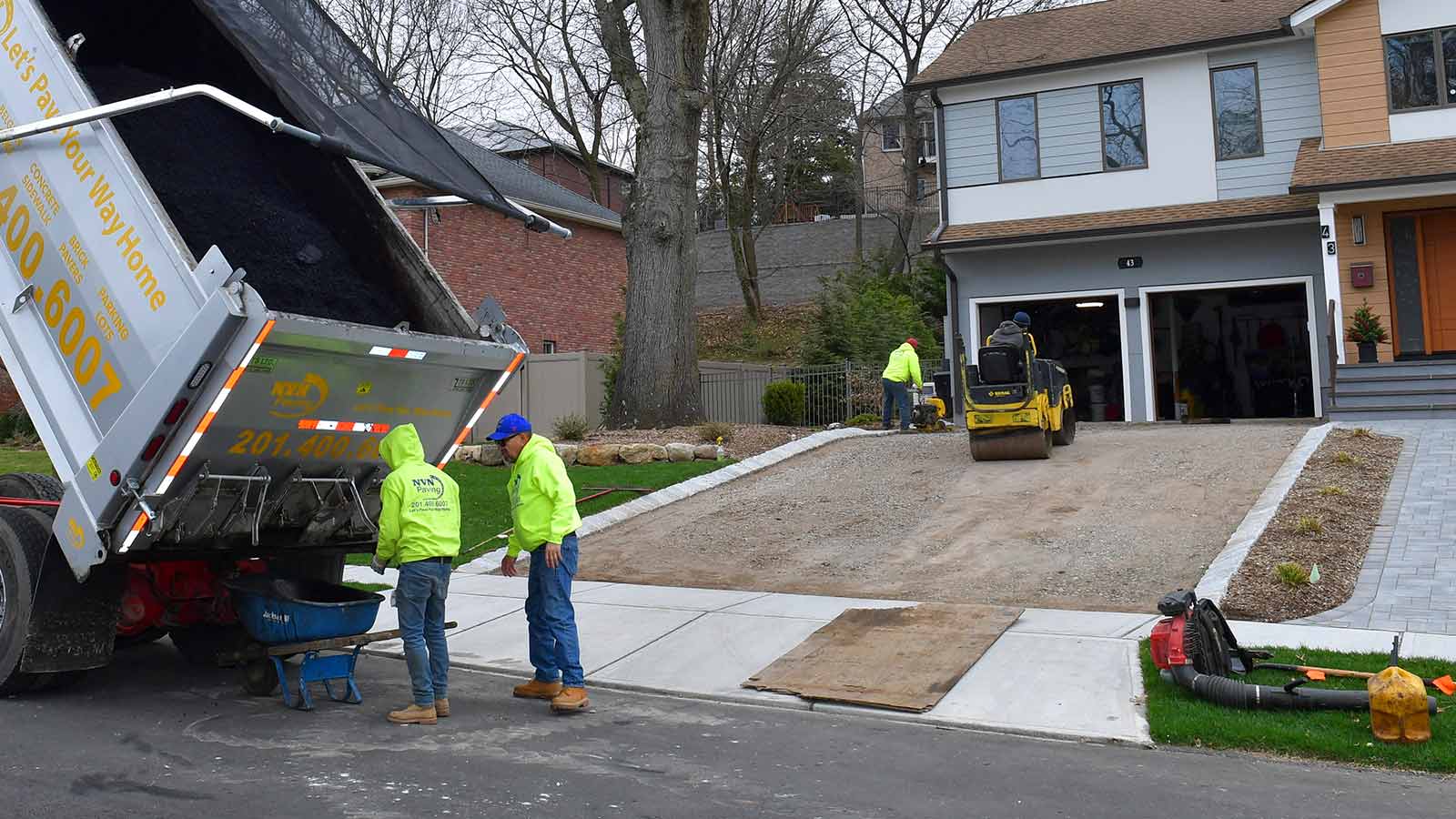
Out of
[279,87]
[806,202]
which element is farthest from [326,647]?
[806,202]

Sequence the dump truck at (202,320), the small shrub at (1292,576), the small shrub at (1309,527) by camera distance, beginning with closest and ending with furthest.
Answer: the dump truck at (202,320)
the small shrub at (1292,576)
the small shrub at (1309,527)

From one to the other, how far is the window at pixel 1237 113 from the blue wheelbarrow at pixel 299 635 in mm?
17534

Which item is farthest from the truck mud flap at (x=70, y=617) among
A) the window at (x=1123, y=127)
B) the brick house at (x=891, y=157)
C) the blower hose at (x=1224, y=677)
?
the brick house at (x=891, y=157)

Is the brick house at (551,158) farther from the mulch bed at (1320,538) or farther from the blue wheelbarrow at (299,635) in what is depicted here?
the blue wheelbarrow at (299,635)

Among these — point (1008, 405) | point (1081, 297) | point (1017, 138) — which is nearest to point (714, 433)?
point (1008, 405)

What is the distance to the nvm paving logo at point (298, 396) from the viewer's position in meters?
6.39

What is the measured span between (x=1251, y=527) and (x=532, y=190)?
23.8 metres

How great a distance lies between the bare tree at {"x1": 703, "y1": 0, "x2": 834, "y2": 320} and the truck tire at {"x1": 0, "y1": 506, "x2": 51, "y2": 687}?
83.9ft

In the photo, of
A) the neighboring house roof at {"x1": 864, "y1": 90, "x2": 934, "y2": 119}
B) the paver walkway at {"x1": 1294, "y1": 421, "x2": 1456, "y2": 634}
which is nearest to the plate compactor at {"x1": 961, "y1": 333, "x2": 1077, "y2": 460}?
the paver walkway at {"x1": 1294, "y1": 421, "x2": 1456, "y2": 634}

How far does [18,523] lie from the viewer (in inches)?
271

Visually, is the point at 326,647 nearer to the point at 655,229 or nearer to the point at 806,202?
the point at 655,229

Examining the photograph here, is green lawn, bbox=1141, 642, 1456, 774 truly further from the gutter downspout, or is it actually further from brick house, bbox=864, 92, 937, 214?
brick house, bbox=864, 92, 937, 214

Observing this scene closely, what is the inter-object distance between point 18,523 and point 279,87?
9.41 feet

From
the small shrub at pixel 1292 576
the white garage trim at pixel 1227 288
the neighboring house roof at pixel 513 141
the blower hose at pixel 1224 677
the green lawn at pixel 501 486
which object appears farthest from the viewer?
the neighboring house roof at pixel 513 141
